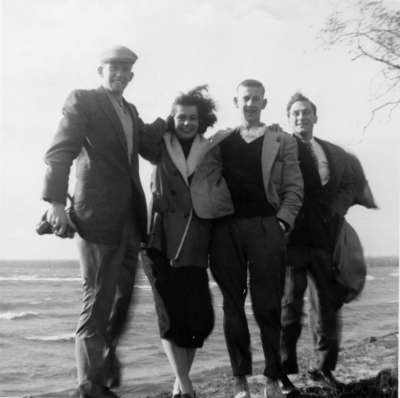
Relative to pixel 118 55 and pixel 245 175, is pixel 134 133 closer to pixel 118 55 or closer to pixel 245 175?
pixel 118 55

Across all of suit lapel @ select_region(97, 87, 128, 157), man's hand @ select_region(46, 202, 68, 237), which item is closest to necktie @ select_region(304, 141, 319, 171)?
suit lapel @ select_region(97, 87, 128, 157)

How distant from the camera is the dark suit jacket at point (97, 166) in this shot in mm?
2564

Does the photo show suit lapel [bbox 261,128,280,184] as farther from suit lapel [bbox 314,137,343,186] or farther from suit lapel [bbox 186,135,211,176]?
suit lapel [bbox 314,137,343,186]

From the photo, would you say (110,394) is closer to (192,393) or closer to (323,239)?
(192,393)

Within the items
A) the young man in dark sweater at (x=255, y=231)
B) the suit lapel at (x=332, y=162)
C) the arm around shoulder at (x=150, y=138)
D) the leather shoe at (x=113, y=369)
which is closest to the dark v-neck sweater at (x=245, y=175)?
the young man in dark sweater at (x=255, y=231)

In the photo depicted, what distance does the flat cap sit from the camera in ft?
9.07

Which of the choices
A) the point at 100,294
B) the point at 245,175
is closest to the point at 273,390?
the point at 100,294

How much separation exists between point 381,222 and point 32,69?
2.29 m

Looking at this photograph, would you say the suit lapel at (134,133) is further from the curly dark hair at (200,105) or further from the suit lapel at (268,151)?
the suit lapel at (268,151)

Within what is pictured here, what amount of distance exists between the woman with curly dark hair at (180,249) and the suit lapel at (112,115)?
0.26 metres

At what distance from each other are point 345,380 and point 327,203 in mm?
981

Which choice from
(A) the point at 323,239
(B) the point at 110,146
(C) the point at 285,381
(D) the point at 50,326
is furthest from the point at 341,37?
(D) the point at 50,326

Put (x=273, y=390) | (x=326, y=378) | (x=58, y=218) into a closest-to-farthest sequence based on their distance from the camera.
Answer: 1. (x=58, y=218)
2. (x=273, y=390)
3. (x=326, y=378)

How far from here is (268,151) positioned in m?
2.86
